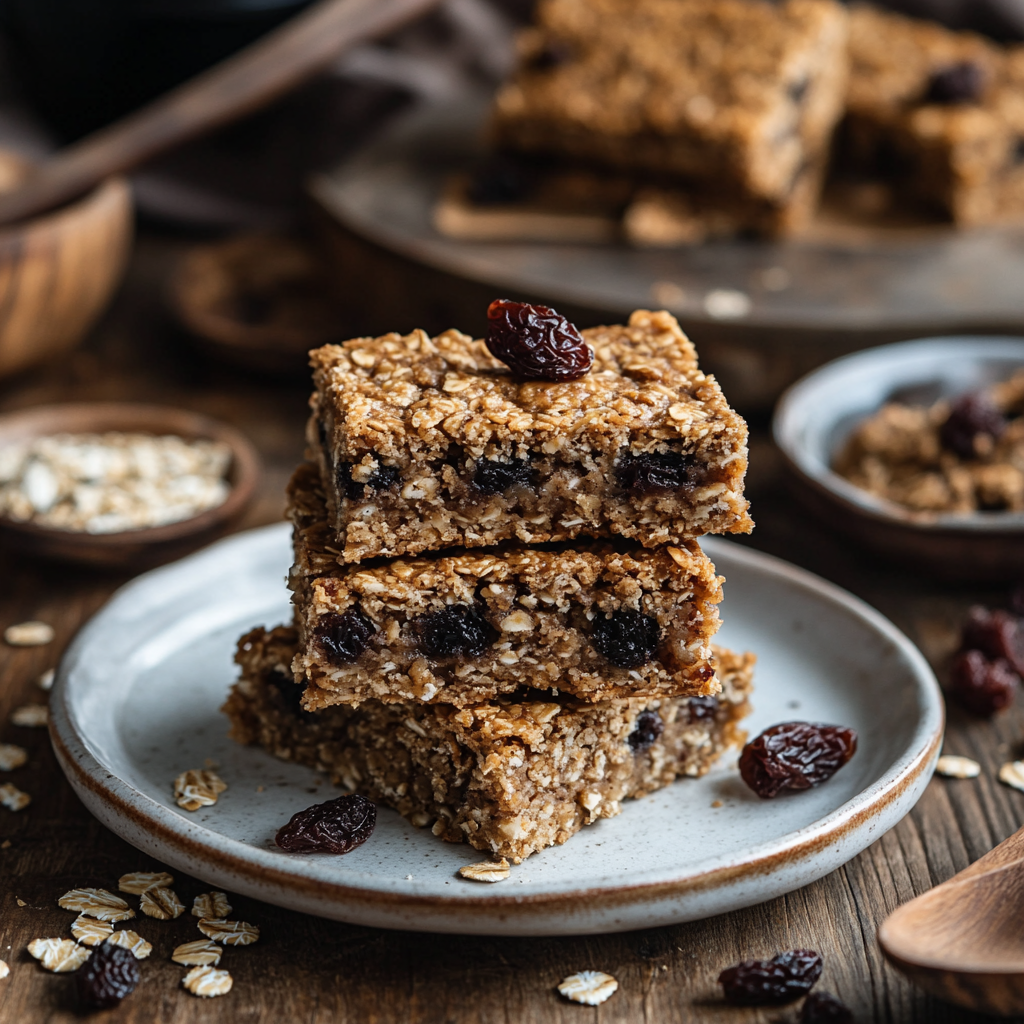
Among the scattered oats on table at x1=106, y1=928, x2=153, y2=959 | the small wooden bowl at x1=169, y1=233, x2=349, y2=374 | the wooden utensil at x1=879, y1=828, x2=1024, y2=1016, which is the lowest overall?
the small wooden bowl at x1=169, y1=233, x2=349, y2=374

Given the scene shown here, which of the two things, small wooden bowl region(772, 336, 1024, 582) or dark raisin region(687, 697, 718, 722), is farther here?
small wooden bowl region(772, 336, 1024, 582)

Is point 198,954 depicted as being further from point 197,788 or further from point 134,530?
point 134,530

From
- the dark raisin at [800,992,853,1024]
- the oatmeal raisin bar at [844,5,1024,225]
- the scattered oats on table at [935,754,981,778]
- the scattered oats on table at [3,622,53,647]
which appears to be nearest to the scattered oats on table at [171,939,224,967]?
the dark raisin at [800,992,853,1024]

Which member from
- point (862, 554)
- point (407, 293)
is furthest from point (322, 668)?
point (407, 293)

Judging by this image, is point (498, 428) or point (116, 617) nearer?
point (498, 428)

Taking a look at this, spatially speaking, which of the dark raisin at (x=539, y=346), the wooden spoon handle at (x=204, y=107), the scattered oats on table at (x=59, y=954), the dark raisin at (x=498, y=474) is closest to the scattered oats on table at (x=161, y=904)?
the scattered oats on table at (x=59, y=954)

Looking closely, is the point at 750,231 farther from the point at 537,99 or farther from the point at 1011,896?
the point at 1011,896

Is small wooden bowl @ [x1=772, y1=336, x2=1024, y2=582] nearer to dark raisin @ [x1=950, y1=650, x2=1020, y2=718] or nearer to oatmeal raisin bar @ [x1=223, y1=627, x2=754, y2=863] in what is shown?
dark raisin @ [x1=950, y1=650, x2=1020, y2=718]
